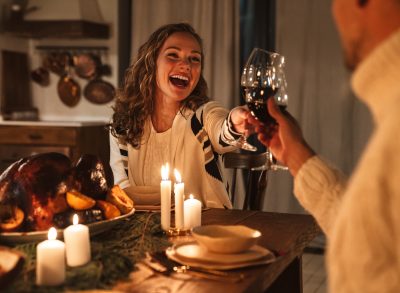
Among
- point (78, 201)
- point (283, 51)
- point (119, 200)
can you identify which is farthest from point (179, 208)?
point (283, 51)

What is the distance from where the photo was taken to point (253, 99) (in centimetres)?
167

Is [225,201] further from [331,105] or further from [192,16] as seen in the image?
[192,16]

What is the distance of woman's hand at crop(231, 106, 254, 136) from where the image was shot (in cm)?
216

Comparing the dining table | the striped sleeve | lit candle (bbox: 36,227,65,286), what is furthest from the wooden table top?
the striped sleeve

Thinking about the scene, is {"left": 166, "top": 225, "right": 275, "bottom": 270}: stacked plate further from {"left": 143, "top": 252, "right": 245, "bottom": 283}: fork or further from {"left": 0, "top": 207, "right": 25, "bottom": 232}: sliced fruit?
{"left": 0, "top": 207, "right": 25, "bottom": 232}: sliced fruit

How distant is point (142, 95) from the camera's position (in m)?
2.79

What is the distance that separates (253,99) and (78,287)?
0.76 metres

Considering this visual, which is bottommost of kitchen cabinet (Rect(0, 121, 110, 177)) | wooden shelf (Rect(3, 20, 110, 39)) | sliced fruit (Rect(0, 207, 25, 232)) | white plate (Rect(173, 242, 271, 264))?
kitchen cabinet (Rect(0, 121, 110, 177))

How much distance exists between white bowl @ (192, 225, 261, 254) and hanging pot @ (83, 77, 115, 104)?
12.5 feet

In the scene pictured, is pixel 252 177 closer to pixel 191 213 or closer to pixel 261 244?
pixel 191 213

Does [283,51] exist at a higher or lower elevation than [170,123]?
higher

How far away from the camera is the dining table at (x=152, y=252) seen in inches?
47.6

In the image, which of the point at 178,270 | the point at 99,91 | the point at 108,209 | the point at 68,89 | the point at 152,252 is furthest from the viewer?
the point at 68,89

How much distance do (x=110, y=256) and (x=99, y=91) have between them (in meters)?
3.92
